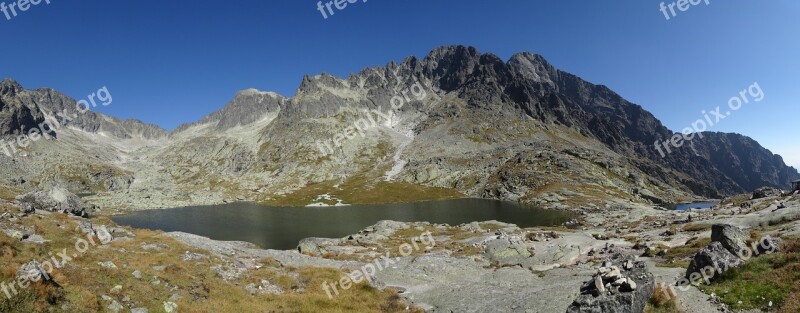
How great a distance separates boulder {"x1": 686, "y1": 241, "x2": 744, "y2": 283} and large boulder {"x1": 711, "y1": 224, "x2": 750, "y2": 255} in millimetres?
3598

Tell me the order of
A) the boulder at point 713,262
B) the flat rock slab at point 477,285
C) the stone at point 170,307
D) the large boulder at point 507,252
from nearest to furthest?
the stone at point 170,307, the boulder at point 713,262, the flat rock slab at point 477,285, the large boulder at point 507,252

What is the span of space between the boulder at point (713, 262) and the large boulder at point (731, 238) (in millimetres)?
3598

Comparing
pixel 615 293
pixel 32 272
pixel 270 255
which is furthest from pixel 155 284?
pixel 615 293

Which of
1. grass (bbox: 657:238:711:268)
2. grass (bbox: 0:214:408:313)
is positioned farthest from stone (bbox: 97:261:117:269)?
grass (bbox: 657:238:711:268)

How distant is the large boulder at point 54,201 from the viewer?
178 feet

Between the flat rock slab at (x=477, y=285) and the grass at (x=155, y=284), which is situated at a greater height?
the grass at (x=155, y=284)

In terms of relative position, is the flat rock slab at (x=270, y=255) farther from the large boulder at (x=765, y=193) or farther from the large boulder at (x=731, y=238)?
the large boulder at (x=765, y=193)

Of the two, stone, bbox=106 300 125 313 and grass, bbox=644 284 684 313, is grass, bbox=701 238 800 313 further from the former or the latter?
stone, bbox=106 300 125 313

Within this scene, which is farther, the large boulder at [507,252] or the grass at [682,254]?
the large boulder at [507,252]

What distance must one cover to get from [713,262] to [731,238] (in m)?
5.86

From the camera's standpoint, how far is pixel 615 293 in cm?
2031

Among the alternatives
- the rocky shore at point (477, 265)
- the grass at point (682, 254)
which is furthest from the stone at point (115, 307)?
the grass at point (682, 254)

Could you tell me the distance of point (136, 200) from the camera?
191000 millimetres

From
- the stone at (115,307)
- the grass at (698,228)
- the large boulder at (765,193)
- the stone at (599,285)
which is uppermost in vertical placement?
the stone at (115,307)
